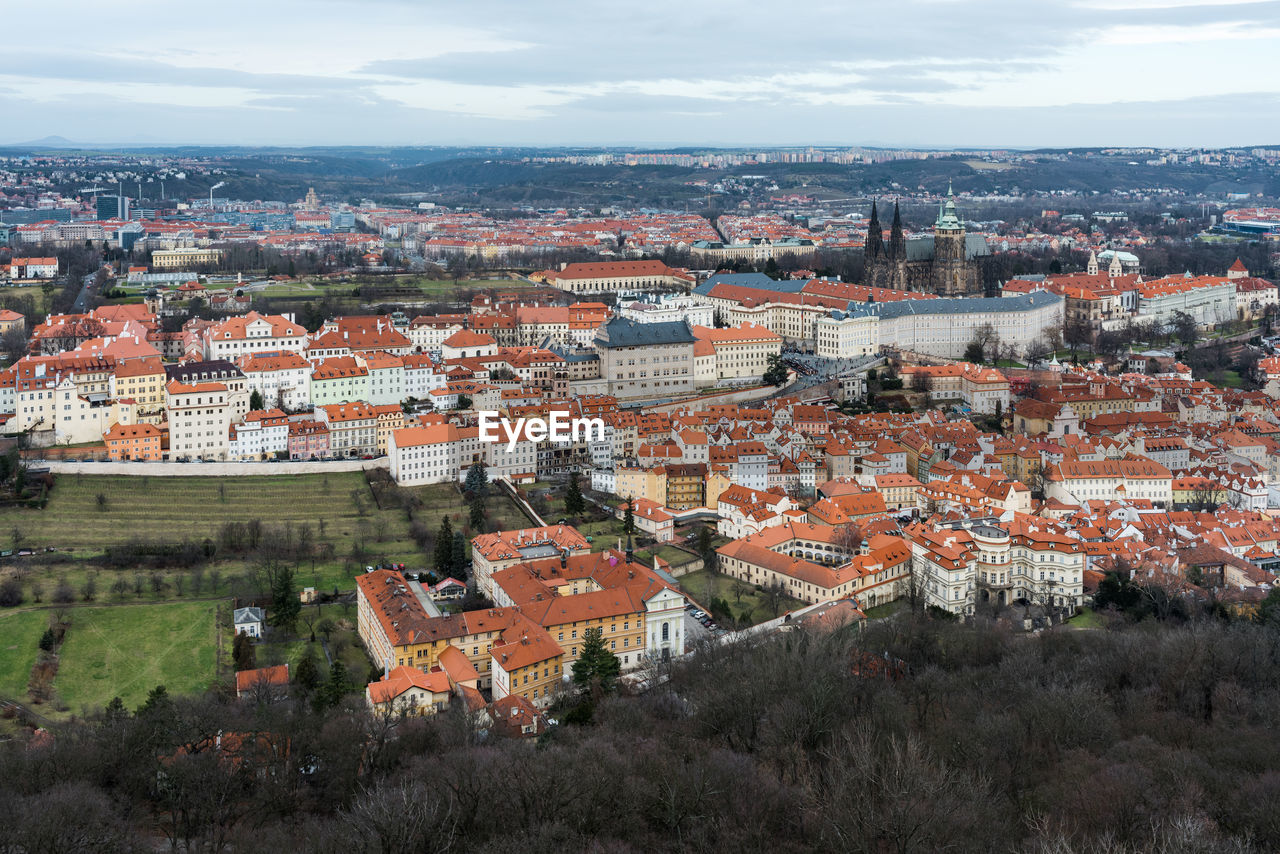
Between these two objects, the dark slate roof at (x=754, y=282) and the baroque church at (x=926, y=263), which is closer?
the dark slate roof at (x=754, y=282)

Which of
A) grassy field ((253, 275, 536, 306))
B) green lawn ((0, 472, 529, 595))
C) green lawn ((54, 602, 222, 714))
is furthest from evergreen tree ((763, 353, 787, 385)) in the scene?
green lawn ((54, 602, 222, 714))

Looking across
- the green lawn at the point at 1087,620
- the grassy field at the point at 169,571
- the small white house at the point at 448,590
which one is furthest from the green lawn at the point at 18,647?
the green lawn at the point at 1087,620

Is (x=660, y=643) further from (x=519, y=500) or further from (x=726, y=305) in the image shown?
(x=726, y=305)

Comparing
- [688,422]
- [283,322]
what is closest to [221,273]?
[283,322]

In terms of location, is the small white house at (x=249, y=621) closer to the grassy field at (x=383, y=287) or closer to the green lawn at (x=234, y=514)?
the green lawn at (x=234, y=514)

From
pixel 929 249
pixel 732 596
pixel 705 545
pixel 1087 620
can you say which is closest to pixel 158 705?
pixel 732 596

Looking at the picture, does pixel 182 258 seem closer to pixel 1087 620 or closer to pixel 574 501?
pixel 574 501
